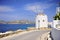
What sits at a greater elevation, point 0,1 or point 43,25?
point 0,1

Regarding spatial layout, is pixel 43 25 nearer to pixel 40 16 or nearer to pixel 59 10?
pixel 40 16

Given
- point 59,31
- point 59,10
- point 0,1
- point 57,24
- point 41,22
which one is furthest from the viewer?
point 0,1

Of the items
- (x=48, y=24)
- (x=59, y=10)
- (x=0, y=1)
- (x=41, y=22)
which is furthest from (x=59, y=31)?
(x=0, y=1)

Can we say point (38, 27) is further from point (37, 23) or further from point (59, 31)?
point (59, 31)

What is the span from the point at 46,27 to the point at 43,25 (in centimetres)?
59

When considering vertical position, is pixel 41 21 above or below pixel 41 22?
above

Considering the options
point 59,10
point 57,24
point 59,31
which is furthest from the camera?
point 59,10

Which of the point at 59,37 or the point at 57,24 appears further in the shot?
the point at 57,24

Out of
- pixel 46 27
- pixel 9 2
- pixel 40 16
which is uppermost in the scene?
pixel 9 2

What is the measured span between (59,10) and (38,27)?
802 cm

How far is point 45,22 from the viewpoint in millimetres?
28672

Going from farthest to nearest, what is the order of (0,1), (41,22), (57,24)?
1. (0,1)
2. (41,22)
3. (57,24)

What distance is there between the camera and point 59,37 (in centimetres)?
589

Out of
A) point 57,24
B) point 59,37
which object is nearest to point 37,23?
point 57,24
